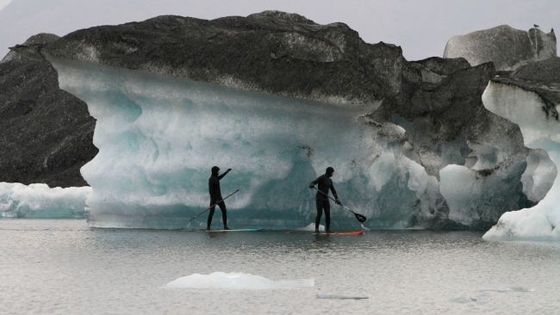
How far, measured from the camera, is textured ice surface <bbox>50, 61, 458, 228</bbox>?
68.1 ft

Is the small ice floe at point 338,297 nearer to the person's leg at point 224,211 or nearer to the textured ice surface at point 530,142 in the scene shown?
the textured ice surface at point 530,142

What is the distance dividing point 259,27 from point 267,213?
4.47m

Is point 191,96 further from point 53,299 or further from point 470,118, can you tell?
point 53,299

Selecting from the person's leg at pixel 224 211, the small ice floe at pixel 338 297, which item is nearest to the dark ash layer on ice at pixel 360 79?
the person's leg at pixel 224 211

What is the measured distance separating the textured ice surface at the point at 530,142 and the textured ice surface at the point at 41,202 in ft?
61.7

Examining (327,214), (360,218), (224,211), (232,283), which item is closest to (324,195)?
(327,214)

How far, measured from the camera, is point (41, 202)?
34.3 meters

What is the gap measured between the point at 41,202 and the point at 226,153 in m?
15.0

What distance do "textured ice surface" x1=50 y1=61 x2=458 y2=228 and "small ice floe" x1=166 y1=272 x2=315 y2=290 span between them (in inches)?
431

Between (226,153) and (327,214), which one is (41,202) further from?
(327,214)

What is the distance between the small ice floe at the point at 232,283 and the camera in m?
9.38

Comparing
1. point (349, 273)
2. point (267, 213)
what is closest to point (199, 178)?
point (267, 213)

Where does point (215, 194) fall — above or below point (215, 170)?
below

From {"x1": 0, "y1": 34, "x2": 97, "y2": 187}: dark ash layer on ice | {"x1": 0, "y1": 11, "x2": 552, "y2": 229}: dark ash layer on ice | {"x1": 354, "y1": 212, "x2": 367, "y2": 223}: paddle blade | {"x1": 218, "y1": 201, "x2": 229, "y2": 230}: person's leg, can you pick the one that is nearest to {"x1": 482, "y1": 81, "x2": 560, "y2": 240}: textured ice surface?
{"x1": 0, "y1": 11, "x2": 552, "y2": 229}: dark ash layer on ice
